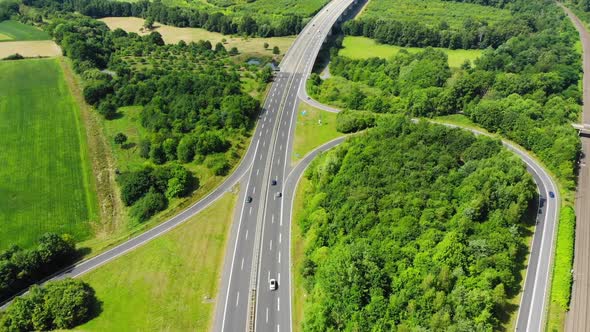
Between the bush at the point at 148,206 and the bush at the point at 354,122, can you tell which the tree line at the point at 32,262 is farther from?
the bush at the point at 354,122

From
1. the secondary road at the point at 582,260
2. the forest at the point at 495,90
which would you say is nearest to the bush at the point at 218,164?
the forest at the point at 495,90

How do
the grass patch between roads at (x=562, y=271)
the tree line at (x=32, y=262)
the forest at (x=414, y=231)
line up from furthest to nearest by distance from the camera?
the tree line at (x=32, y=262) → the grass patch between roads at (x=562, y=271) → the forest at (x=414, y=231)

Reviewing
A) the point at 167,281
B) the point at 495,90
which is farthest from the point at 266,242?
the point at 495,90

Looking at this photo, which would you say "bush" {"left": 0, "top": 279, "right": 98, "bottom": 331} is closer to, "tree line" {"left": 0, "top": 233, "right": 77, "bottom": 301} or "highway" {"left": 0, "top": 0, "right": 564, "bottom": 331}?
"tree line" {"left": 0, "top": 233, "right": 77, "bottom": 301}

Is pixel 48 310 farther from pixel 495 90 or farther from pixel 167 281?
pixel 495 90

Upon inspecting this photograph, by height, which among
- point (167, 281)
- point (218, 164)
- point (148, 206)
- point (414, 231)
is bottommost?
point (167, 281)

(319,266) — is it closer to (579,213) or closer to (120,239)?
(120,239)
